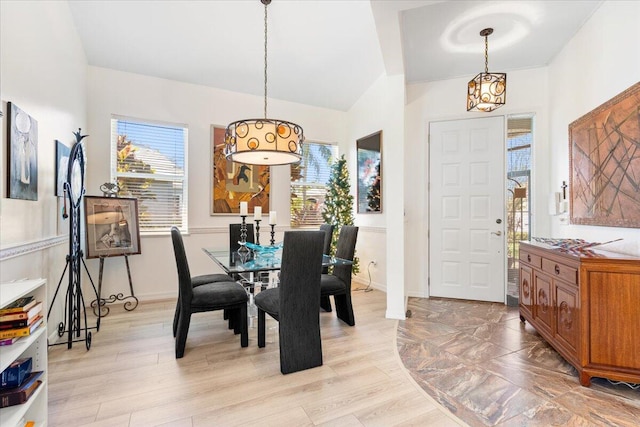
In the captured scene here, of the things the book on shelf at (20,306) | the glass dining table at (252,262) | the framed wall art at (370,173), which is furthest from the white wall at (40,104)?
the framed wall art at (370,173)

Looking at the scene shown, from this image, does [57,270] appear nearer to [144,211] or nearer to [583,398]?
[144,211]

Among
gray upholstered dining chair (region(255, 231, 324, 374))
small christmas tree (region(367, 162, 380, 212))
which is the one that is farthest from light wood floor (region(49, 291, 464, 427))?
small christmas tree (region(367, 162, 380, 212))

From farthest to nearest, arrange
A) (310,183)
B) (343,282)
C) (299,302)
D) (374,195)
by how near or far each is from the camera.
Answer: (310,183) < (374,195) < (343,282) < (299,302)

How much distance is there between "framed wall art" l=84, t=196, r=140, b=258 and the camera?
3457 mm

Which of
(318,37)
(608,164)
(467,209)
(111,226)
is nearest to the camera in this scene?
(608,164)

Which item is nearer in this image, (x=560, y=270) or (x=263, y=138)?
(x=560, y=270)

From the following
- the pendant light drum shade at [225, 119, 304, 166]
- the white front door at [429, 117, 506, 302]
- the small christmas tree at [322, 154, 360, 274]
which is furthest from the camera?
the small christmas tree at [322, 154, 360, 274]

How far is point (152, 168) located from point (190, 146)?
1.92ft

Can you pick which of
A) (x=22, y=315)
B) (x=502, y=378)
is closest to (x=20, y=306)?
(x=22, y=315)

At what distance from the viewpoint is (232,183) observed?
15.2 feet

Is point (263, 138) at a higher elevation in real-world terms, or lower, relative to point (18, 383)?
higher

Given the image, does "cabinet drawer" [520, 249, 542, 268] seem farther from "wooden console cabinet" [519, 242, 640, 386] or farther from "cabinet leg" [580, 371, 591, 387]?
"cabinet leg" [580, 371, 591, 387]

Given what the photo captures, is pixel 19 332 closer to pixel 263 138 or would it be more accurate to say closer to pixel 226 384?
pixel 226 384

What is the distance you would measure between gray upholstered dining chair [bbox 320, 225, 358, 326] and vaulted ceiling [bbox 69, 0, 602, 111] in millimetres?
1914
